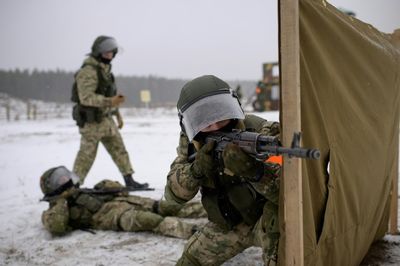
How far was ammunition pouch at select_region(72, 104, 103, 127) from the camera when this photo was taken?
15.6 ft

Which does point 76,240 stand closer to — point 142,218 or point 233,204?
point 142,218

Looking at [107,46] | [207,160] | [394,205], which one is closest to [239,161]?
[207,160]

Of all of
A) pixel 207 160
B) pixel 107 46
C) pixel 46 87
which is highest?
pixel 46 87

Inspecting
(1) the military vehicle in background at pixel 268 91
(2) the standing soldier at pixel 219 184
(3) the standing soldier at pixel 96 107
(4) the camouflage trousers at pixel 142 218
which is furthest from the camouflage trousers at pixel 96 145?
(1) the military vehicle in background at pixel 268 91

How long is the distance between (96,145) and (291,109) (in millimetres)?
3680

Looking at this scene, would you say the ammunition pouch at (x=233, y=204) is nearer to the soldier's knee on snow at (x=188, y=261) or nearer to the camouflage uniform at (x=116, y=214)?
the soldier's knee on snow at (x=188, y=261)

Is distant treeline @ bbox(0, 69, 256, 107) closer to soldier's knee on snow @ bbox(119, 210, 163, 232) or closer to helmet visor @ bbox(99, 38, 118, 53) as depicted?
helmet visor @ bbox(99, 38, 118, 53)

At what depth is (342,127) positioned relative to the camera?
2.02 m

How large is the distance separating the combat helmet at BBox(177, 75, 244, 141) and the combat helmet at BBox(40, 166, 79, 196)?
198 cm

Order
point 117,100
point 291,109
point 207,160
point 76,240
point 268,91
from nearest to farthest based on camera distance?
point 291,109 < point 207,160 < point 76,240 < point 117,100 < point 268,91

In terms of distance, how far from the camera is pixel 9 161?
26.3ft

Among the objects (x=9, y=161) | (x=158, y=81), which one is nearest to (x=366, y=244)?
(x=9, y=161)

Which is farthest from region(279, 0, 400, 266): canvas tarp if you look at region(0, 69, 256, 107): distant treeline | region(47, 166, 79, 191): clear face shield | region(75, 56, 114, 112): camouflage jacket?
region(0, 69, 256, 107): distant treeline

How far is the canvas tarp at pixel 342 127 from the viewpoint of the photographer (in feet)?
5.88
